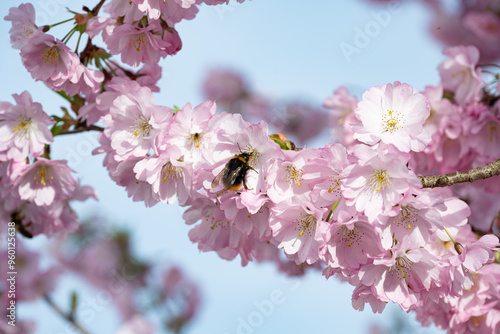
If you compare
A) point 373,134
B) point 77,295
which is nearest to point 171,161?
point 373,134

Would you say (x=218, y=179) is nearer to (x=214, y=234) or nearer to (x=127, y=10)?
(x=214, y=234)

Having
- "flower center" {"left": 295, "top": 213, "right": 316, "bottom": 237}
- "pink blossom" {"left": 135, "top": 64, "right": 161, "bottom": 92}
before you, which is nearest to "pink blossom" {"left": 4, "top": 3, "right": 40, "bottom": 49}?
"pink blossom" {"left": 135, "top": 64, "right": 161, "bottom": 92}

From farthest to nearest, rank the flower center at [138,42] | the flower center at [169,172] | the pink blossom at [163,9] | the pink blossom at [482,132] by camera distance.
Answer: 1. the pink blossom at [482,132]
2. the flower center at [138,42]
3. the pink blossom at [163,9]
4. the flower center at [169,172]

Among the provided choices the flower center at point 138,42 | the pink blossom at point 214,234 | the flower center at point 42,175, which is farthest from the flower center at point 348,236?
the flower center at point 42,175

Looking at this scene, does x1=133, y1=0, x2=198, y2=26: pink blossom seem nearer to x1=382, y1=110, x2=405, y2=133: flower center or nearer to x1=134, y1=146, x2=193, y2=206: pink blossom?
x1=134, y1=146, x2=193, y2=206: pink blossom

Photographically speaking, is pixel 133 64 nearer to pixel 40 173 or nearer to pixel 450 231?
pixel 40 173

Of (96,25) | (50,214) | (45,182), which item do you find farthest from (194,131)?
(50,214)

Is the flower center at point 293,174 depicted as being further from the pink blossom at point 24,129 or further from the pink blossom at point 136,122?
the pink blossom at point 24,129
